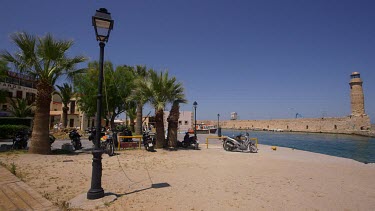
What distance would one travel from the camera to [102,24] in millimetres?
5758

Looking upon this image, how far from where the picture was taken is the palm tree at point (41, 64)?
1138 centimetres

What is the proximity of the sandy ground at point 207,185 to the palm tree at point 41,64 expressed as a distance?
1.83 metres

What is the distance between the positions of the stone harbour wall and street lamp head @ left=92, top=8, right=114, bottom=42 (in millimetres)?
79292

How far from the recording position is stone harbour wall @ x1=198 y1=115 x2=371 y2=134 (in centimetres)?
6981

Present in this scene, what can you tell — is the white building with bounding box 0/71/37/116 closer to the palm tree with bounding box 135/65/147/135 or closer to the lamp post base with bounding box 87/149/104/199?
the palm tree with bounding box 135/65/147/135

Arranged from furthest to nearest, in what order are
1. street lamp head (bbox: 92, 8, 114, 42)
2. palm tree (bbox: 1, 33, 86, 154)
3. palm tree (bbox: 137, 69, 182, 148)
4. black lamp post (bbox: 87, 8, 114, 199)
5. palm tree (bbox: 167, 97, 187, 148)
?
palm tree (bbox: 167, 97, 187, 148) < palm tree (bbox: 137, 69, 182, 148) < palm tree (bbox: 1, 33, 86, 154) < street lamp head (bbox: 92, 8, 114, 42) < black lamp post (bbox: 87, 8, 114, 199)

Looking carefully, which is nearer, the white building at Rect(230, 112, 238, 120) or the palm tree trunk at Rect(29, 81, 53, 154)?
the palm tree trunk at Rect(29, 81, 53, 154)

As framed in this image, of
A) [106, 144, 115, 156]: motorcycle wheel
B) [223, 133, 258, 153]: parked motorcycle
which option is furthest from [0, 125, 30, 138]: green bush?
[223, 133, 258, 153]: parked motorcycle

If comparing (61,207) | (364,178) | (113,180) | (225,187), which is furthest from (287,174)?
(61,207)

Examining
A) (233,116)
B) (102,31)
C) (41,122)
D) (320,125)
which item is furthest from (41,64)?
(233,116)

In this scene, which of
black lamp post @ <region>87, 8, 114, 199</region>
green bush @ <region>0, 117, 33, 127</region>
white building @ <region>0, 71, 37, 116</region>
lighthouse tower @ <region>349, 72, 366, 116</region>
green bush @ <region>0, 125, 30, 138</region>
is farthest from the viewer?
lighthouse tower @ <region>349, 72, 366, 116</region>

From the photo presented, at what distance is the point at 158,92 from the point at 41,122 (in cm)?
651

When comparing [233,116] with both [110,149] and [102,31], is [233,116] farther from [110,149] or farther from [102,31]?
[102,31]

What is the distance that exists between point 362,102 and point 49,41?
8038 cm
